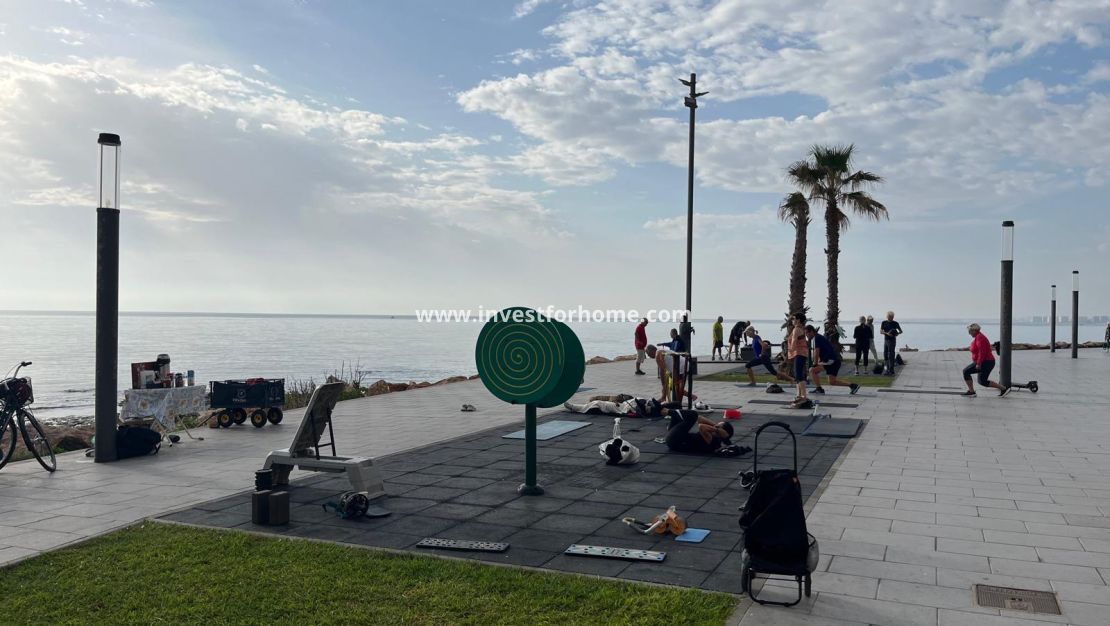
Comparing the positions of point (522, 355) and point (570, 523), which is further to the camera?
point (522, 355)

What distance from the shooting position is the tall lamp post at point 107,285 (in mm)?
10102

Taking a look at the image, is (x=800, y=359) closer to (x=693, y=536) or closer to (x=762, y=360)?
(x=762, y=360)

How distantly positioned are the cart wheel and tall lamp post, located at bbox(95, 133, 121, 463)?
3125 mm

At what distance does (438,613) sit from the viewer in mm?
4750

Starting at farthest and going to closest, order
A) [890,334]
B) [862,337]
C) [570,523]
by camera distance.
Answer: [862,337]
[890,334]
[570,523]

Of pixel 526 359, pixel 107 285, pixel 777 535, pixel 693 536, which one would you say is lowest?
pixel 693 536

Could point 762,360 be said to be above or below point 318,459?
above

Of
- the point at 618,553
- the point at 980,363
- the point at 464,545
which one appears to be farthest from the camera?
the point at 980,363

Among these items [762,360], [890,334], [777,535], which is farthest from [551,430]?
[890,334]

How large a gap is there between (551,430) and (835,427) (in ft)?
15.1

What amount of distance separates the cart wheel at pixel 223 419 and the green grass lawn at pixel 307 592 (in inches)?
296

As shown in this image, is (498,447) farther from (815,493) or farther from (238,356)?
(238,356)


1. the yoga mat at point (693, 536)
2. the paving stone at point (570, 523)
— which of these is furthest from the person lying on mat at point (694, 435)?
the yoga mat at point (693, 536)

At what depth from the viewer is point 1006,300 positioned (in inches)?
767
